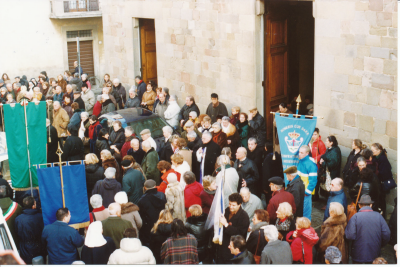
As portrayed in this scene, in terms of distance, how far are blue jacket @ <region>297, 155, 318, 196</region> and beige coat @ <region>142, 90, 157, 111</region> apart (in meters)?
7.05

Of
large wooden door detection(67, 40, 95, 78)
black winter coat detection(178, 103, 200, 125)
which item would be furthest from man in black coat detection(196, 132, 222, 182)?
large wooden door detection(67, 40, 95, 78)

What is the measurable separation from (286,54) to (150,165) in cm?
540

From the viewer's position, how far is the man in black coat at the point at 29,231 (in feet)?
24.6

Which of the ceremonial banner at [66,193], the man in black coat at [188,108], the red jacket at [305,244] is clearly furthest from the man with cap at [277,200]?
the man in black coat at [188,108]

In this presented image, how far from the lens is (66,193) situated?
25.8 feet

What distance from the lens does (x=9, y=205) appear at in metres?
7.80

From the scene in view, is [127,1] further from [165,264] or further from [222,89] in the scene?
[165,264]

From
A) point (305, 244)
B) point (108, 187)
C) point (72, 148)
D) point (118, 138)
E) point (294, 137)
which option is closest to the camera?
point (305, 244)

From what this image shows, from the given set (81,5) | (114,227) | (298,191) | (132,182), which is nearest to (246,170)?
(298,191)

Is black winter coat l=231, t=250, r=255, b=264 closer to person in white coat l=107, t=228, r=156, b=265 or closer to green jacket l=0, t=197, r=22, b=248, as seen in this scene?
person in white coat l=107, t=228, r=156, b=265

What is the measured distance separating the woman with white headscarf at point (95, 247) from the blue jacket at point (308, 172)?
357 cm

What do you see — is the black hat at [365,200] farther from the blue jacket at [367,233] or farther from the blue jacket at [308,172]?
the blue jacket at [308,172]

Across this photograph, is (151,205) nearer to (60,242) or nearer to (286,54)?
(60,242)

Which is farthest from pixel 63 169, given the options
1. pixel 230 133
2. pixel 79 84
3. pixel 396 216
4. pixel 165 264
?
pixel 79 84
